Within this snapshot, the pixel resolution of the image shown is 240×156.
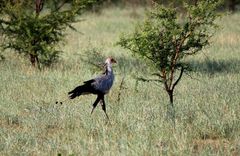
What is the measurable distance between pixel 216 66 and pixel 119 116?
252 inches

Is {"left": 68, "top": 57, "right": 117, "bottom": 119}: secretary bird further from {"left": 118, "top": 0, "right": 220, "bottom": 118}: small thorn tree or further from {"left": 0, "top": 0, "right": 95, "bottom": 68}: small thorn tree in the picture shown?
{"left": 0, "top": 0, "right": 95, "bottom": 68}: small thorn tree

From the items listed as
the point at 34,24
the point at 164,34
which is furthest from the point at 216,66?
the point at 164,34

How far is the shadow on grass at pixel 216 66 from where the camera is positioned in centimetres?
1329

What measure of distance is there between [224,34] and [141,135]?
552 inches

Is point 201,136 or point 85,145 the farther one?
point 201,136

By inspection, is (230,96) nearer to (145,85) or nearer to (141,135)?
(145,85)

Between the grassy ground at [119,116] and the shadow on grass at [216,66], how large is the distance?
0.08 ft

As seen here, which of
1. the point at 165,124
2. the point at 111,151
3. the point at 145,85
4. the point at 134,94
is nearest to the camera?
the point at 111,151

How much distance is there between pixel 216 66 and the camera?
14.1m

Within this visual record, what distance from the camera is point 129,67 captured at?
1380cm

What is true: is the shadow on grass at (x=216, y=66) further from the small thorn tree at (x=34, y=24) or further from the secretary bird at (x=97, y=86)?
the secretary bird at (x=97, y=86)

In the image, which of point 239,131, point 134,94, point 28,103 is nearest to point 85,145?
point 239,131

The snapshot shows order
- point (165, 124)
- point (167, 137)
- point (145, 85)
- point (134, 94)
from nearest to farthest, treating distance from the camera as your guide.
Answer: point (167, 137) → point (165, 124) → point (134, 94) → point (145, 85)

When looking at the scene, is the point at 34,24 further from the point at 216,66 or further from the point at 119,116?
the point at 119,116
